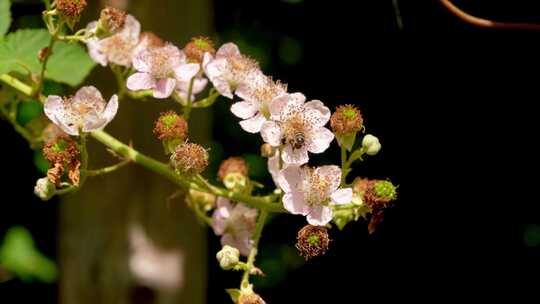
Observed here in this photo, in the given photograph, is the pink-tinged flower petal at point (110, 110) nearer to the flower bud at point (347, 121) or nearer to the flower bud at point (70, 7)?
the flower bud at point (70, 7)

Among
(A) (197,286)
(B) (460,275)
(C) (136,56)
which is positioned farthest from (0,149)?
(B) (460,275)

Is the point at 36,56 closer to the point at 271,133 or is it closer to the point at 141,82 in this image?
the point at 141,82

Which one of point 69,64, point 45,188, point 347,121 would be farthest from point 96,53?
point 347,121

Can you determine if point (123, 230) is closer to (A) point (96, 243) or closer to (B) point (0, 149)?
(A) point (96, 243)

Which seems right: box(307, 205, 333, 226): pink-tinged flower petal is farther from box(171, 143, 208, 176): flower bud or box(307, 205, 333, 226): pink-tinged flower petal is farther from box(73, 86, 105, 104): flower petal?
box(73, 86, 105, 104): flower petal

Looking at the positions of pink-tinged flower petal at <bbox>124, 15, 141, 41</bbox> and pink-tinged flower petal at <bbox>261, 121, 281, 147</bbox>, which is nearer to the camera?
pink-tinged flower petal at <bbox>261, 121, 281, 147</bbox>

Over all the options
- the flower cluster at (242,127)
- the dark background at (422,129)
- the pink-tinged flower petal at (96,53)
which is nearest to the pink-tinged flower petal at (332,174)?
the flower cluster at (242,127)

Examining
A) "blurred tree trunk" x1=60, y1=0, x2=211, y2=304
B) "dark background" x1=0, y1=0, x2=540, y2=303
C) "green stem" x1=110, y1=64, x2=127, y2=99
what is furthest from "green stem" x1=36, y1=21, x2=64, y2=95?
"dark background" x1=0, y1=0, x2=540, y2=303
